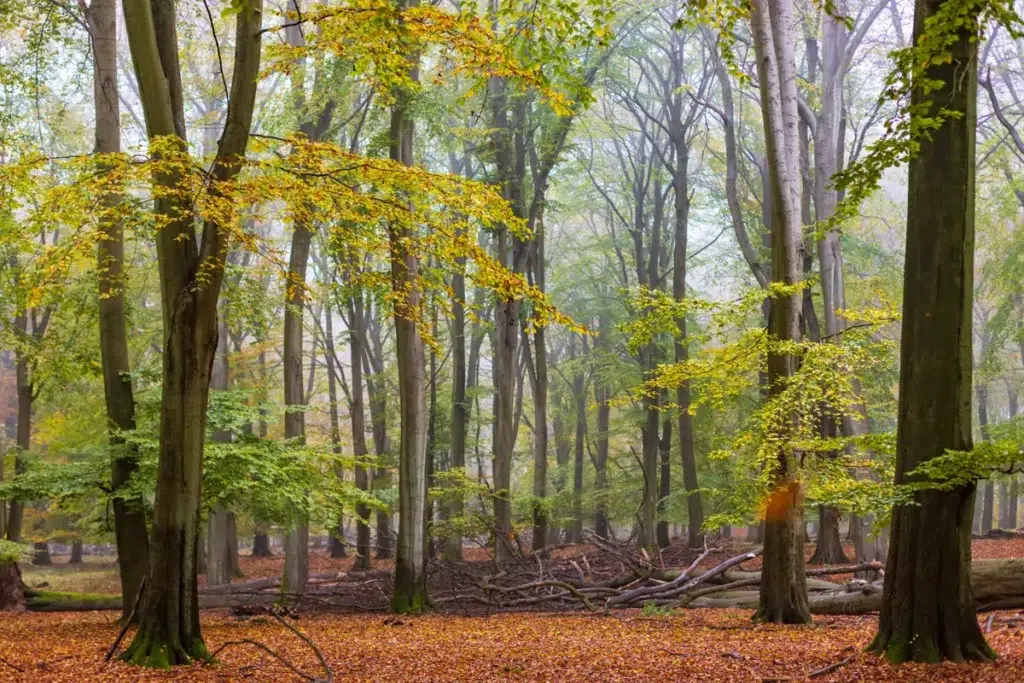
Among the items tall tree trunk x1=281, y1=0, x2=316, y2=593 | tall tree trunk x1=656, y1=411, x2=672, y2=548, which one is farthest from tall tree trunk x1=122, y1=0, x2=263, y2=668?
tall tree trunk x1=656, y1=411, x2=672, y2=548

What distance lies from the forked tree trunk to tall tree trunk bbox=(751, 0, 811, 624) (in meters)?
2.73

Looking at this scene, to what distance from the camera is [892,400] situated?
19.7m

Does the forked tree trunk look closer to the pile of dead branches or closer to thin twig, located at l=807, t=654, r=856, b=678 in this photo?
thin twig, located at l=807, t=654, r=856, b=678

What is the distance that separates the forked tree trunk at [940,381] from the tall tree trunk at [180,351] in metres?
5.47

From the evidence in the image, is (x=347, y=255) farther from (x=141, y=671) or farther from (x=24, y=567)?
(x=24, y=567)

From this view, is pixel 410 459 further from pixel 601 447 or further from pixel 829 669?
pixel 601 447

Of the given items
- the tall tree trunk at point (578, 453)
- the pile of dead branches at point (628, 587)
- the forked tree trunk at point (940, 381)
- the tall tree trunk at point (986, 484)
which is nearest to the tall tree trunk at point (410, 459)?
the pile of dead branches at point (628, 587)

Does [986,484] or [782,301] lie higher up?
[782,301]

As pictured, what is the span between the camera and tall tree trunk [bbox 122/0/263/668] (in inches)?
280

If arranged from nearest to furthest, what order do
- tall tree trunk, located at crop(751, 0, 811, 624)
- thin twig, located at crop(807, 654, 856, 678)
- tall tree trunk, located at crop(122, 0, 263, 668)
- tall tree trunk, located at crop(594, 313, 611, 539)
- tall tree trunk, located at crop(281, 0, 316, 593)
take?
thin twig, located at crop(807, 654, 856, 678) → tall tree trunk, located at crop(122, 0, 263, 668) → tall tree trunk, located at crop(751, 0, 811, 624) → tall tree trunk, located at crop(281, 0, 316, 593) → tall tree trunk, located at crop(594, 313, 611, 539)

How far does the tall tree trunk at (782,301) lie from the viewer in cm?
945

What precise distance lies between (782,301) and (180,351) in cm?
638

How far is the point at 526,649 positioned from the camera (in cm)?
832

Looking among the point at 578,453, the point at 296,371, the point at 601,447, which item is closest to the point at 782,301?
the point at 296,371
